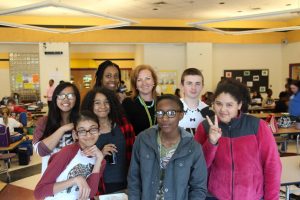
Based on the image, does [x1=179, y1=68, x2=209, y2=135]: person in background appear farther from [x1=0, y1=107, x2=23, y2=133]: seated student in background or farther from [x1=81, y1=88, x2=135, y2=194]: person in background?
[x1=0, y1=107, x2=23, y2=133]: seated student in background

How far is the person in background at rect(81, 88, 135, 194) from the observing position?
8.05 feet

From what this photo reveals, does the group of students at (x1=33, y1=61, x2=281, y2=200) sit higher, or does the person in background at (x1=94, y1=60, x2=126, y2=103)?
the person in background at (x1=94, y1=60, x2=126, y2=103)

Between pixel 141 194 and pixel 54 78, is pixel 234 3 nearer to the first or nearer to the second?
pixel 54 78

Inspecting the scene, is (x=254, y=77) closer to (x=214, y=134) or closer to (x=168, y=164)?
(x=214, y=134)

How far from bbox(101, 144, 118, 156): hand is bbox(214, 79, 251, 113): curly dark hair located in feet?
2.70

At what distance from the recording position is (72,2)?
9219 millimetres

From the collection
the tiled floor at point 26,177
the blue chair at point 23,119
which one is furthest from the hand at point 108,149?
the blue chair at point 23,119

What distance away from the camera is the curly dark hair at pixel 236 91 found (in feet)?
7.31

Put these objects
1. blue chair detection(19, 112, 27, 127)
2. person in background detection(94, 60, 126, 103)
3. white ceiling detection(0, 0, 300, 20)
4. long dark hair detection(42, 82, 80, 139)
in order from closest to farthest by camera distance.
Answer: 1. long dark hair detection(42, 82, 80, 139)
2. person in background detection(94, 60, 126, 103)
3. blue chair detection(19, 112, 27, 127)
4. white ceiling detection(0, 0, 300, 20)

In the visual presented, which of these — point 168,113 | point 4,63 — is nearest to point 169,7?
point 4,63

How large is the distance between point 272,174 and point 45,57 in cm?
1103

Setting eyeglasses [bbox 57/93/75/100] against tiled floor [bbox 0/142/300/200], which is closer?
eyeglasses [bbox 57/93/75/100]

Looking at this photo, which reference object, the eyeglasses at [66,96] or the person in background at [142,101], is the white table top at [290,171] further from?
the eyeglasses at [66,96]

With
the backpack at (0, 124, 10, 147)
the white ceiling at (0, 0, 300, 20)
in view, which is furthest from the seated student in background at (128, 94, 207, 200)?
the white ceiling at (0, 0, 300, 20)
